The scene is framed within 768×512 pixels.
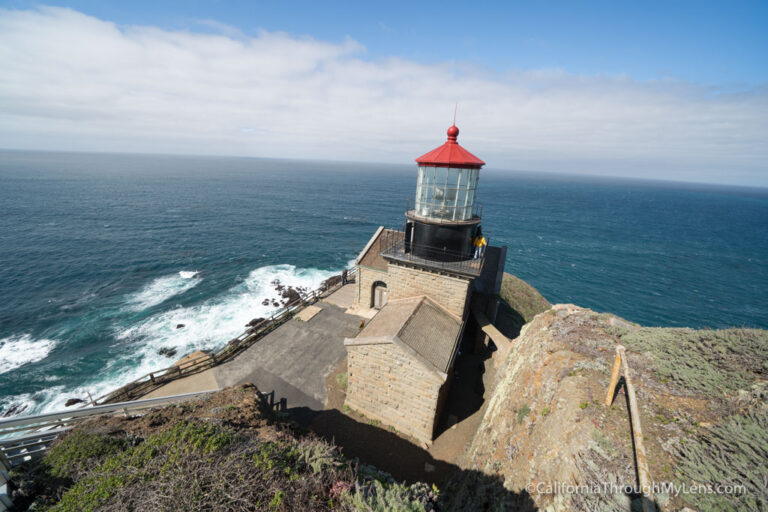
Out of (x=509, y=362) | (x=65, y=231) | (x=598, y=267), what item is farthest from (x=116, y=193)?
(x=598, y=267)

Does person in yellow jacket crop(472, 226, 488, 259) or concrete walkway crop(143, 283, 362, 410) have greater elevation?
person in yellow jacket crop(472, 226, 488, 259)

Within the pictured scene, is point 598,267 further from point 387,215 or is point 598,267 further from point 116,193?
point 116,193

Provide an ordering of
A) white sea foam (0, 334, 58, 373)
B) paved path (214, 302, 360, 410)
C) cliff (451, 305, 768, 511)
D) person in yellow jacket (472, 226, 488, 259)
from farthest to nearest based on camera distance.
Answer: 1. white sea foam (0, 334, 58, 373)
2. paved path (214, 302, 360, 410)
3. person in yellow jacket (472, 226, 488, 259)
4. cliff (451, 305, 768, 511)

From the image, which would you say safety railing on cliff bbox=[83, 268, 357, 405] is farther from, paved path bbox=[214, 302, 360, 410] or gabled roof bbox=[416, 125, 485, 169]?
gabled roof bbox=[416, 125, 485, 169]

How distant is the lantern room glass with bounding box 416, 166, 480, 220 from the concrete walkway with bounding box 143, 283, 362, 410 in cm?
971

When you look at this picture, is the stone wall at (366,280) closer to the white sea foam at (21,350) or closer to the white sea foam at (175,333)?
the white sea foam at (175,333)

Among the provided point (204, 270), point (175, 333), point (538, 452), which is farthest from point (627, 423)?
point (204, 270)

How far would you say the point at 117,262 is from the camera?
36.6 m

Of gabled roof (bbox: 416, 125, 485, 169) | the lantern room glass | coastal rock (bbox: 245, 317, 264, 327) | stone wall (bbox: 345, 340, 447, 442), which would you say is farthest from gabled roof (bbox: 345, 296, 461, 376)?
coastal rock (bbox: 245, 317, 264, 327)

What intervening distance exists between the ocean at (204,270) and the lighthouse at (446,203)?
1875 centimetres

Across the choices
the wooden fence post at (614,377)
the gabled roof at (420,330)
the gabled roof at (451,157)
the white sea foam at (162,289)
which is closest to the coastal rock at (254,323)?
the white sea foam at (162,289)

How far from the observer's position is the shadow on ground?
301 inches

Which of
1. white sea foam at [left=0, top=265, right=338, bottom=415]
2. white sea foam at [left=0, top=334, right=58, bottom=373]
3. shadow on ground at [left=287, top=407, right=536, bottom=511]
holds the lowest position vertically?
white sea foam at [left=0, top=334, right=58, bottom=373]

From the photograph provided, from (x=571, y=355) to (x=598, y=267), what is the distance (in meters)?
48.0
